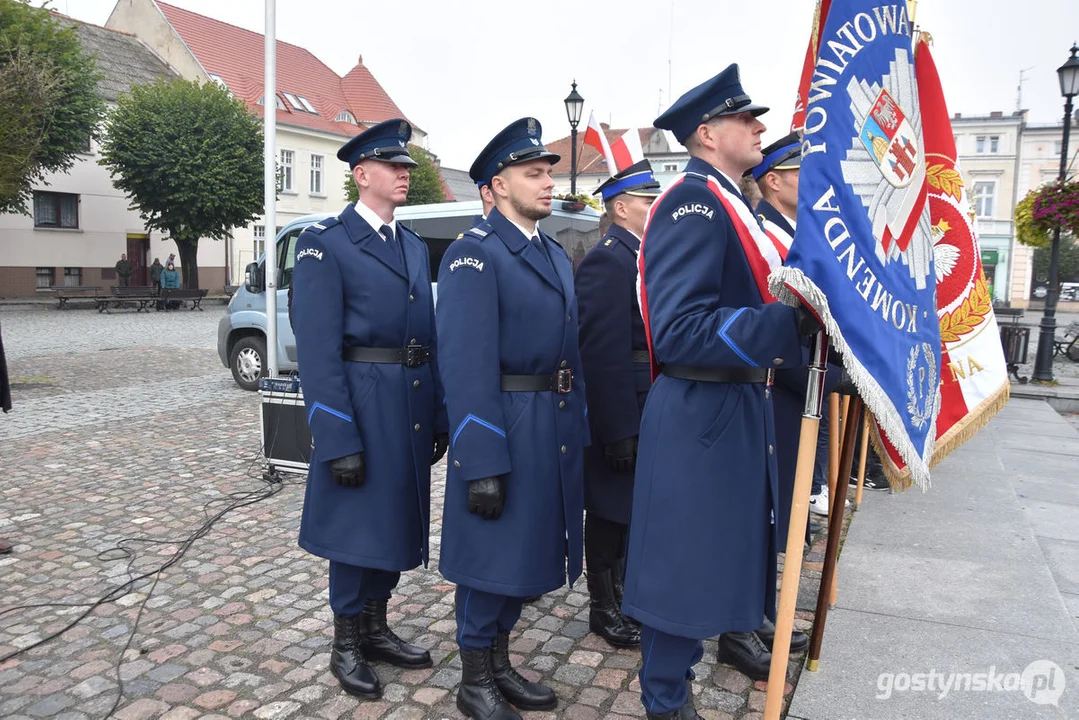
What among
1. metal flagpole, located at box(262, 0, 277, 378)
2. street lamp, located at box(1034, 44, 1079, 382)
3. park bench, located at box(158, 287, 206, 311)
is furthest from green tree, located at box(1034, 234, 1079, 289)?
metal flagpole, located at box(262, 0, 277, 378)

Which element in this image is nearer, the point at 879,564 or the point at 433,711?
the point at 433,711

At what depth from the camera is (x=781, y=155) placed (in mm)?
3797

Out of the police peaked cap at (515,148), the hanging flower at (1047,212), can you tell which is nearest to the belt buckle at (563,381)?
the police peaked cap at (515,148)

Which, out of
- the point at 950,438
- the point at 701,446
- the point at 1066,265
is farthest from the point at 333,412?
the point at 1066,265

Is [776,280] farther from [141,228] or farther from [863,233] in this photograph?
[141,228]

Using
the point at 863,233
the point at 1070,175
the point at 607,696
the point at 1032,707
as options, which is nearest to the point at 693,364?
the point at 863,233

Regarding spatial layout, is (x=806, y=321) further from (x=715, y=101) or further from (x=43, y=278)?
(x=43, y=278)

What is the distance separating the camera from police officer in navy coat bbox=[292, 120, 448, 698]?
3.11 m

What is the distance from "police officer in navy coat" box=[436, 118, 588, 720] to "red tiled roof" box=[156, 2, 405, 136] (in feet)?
112

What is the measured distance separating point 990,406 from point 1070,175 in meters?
12.8

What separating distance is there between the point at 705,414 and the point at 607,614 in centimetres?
159

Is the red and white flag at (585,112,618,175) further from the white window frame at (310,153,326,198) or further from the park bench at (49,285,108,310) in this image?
the white window frame at (310,153,326,198)

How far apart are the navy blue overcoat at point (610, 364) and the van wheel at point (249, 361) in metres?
7.76

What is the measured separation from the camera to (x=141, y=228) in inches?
1281
